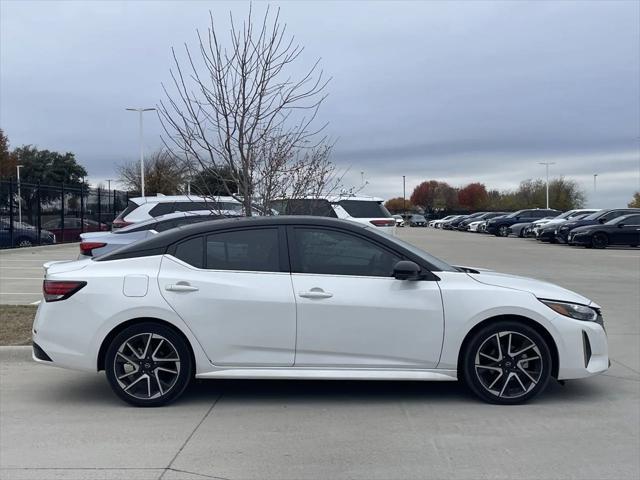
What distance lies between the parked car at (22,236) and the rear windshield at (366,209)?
14.1m

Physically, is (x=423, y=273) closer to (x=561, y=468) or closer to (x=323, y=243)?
(x=323, y=243)

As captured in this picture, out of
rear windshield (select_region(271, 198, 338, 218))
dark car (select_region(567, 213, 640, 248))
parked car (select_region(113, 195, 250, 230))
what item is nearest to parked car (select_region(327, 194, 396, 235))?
parked car (select_region(113, 195, 250, 230))

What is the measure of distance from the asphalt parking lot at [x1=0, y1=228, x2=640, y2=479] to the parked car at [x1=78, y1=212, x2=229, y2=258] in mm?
2597

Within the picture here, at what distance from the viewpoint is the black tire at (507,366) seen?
5305mm

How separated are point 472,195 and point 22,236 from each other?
9889 cm

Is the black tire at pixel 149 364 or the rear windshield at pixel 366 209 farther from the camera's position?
the rear windshield at pixel 366 209

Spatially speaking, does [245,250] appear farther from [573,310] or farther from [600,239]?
[600,239]

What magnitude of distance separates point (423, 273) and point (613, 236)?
24.1m

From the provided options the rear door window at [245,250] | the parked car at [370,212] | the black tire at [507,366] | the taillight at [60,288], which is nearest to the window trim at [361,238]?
the rear door window at [245,250]

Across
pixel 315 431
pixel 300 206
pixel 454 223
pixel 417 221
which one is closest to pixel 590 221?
pixel 300 206

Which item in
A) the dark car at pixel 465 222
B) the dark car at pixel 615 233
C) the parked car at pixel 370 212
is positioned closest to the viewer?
the parked car at pixel 370 212

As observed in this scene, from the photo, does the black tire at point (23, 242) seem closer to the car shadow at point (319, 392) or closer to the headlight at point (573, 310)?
the car shadow at point (319, 392)

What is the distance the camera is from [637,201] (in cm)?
8006

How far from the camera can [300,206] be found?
924 centimetres
